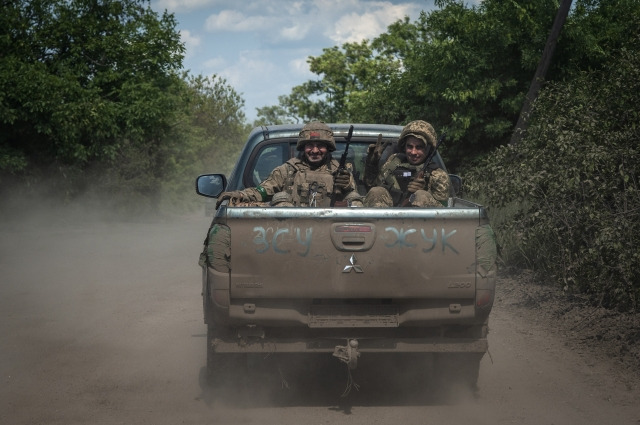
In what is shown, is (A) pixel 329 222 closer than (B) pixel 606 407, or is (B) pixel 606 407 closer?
(A) pixel 329 222

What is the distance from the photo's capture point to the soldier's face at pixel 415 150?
7.18 m

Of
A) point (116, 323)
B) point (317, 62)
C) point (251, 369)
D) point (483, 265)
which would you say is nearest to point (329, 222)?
point (483, 265)

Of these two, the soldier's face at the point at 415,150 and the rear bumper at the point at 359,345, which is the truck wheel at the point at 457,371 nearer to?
the rear bumper at the point at 359,345

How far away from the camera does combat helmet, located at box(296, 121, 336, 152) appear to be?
7016 millimetres

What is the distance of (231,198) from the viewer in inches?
253

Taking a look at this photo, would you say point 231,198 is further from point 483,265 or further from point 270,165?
point 483,265

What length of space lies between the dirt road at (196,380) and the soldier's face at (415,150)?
162 cm

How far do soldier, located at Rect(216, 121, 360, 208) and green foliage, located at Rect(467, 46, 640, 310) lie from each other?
225 cm

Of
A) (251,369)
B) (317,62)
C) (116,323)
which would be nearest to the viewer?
(251,369)

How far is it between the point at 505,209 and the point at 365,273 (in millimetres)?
7534

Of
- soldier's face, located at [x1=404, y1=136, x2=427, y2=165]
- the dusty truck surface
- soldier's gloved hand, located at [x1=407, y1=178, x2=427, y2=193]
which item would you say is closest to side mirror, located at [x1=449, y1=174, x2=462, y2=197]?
soldier's face, located at [x1=404, y1=136, x2=427, y2=165]

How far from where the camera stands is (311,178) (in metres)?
6.98

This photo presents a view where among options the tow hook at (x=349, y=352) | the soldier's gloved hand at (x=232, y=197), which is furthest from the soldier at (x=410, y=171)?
the tow hook at (x=349, y=352)

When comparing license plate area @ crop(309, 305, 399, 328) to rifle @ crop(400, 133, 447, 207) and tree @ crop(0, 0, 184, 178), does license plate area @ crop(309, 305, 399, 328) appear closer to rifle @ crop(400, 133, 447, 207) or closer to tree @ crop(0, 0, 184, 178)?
rifle @ crop(400, 133, 447, 207)
